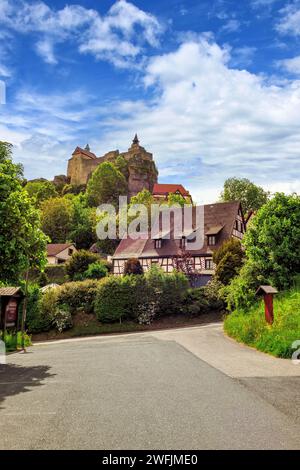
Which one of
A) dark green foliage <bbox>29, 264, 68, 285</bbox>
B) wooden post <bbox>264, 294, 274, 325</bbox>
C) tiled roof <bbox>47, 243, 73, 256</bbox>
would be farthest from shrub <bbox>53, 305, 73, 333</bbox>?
tiled roof <bbox>47, 243, 73, 256</bbox>

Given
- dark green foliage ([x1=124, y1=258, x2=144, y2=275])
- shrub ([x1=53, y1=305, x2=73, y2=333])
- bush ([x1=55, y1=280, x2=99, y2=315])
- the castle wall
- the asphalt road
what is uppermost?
the castle wall

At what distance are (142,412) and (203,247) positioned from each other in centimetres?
4197

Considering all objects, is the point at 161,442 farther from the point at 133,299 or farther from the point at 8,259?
the point at 133,299

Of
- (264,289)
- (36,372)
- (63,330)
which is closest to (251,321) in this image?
(264,289)

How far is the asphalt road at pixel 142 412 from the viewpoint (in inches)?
211

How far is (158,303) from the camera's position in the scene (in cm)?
3691

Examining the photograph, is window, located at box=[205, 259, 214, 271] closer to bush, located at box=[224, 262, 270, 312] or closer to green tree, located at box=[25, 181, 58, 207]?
bush, located at box=[224, 262, 270, 312]

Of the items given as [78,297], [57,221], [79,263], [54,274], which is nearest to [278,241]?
[78,297]

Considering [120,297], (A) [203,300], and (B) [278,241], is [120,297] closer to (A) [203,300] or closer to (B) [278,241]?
(A) [203,300]

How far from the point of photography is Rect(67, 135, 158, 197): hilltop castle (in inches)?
4769

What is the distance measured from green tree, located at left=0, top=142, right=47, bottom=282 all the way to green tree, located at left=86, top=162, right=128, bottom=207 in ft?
288

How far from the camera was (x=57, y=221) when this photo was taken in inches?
3329

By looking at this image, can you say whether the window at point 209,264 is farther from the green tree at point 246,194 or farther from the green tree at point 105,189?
the green tree at point 105,189

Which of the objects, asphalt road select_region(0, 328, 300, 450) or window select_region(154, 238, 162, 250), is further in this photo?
window select_region(154, 238, 162, 250)
